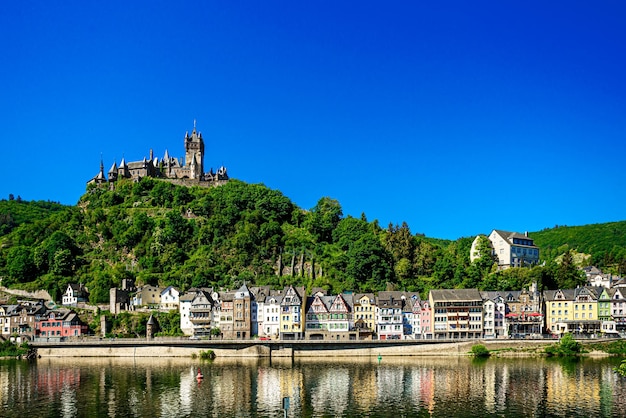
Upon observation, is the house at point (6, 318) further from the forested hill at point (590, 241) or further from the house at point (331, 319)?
the forested hill at point (590, 241)

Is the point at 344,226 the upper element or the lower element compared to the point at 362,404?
upper

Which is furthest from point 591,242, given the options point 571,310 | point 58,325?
point 58,325

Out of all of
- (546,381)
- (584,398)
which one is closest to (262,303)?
(546,381)

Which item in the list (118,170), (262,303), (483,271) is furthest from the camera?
(118,170)

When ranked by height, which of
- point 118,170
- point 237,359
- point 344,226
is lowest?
point 237,359

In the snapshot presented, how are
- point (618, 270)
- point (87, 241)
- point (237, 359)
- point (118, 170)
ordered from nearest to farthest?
point (237, 359), point (618, 270), point (87, 241), point (118, 170)

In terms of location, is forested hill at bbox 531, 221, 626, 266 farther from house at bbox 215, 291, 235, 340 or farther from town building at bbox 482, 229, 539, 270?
house at bbox 215, 291, 235, 340

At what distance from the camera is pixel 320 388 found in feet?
212

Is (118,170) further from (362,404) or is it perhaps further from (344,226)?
(362,404)

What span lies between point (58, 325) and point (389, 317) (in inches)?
1870

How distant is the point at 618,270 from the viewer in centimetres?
12950

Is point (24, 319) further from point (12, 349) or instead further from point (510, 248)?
point (510, 248)

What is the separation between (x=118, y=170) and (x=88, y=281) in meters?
45.7

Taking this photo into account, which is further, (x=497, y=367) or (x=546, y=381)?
(x=497, y=367)
